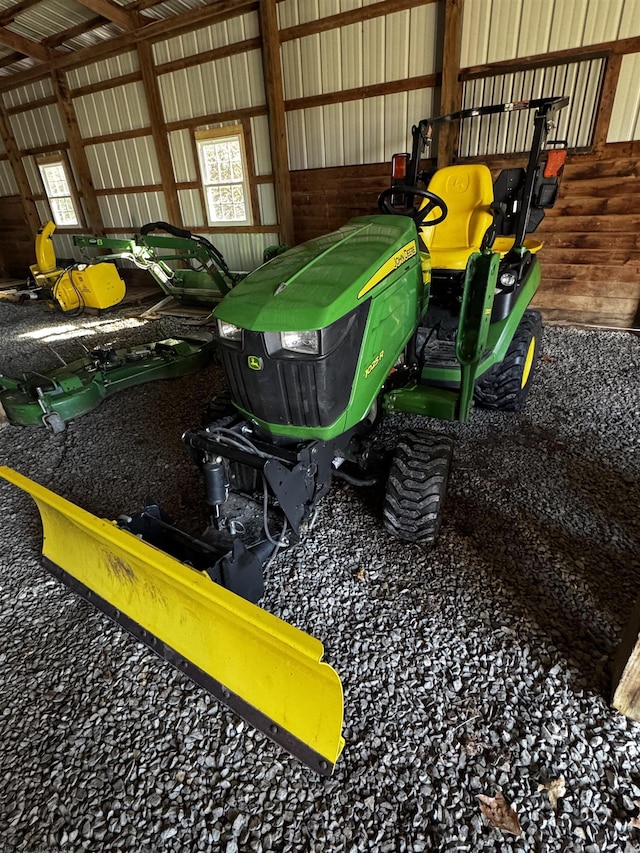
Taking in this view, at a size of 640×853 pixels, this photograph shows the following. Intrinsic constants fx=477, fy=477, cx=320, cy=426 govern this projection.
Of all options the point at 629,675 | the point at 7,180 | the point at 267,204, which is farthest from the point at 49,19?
the point at 629,675

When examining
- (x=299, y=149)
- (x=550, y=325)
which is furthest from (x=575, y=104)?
(x=299, y=149)

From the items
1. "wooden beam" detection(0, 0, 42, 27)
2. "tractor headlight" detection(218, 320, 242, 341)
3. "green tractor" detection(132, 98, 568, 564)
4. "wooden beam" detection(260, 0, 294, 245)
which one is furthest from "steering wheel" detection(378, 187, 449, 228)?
"wooden beam" detection(0, 0, 42, 27)

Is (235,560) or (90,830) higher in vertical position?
(235,560)

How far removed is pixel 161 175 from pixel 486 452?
7.00m

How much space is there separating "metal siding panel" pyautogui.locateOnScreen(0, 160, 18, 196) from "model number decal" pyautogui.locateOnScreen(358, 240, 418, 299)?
36.4ft

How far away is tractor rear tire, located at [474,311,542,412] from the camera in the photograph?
2900 mm

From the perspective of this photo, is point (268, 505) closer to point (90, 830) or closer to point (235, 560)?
point (235, 560)

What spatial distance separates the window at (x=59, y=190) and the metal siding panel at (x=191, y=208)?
299 centimetres

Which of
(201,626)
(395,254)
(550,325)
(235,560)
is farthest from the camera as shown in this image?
(550,325)

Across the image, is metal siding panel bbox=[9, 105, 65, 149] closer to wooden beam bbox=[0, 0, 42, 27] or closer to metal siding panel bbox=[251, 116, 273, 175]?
wooden beam bbox=[0, 0, 42, 27]

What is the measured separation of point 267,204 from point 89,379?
417 centimetres

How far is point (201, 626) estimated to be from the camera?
4.74 feet

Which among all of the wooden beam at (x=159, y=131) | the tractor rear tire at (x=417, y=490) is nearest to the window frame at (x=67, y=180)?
the wooden beam at (x=159, y=131)

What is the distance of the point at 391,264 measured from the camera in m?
1.87
